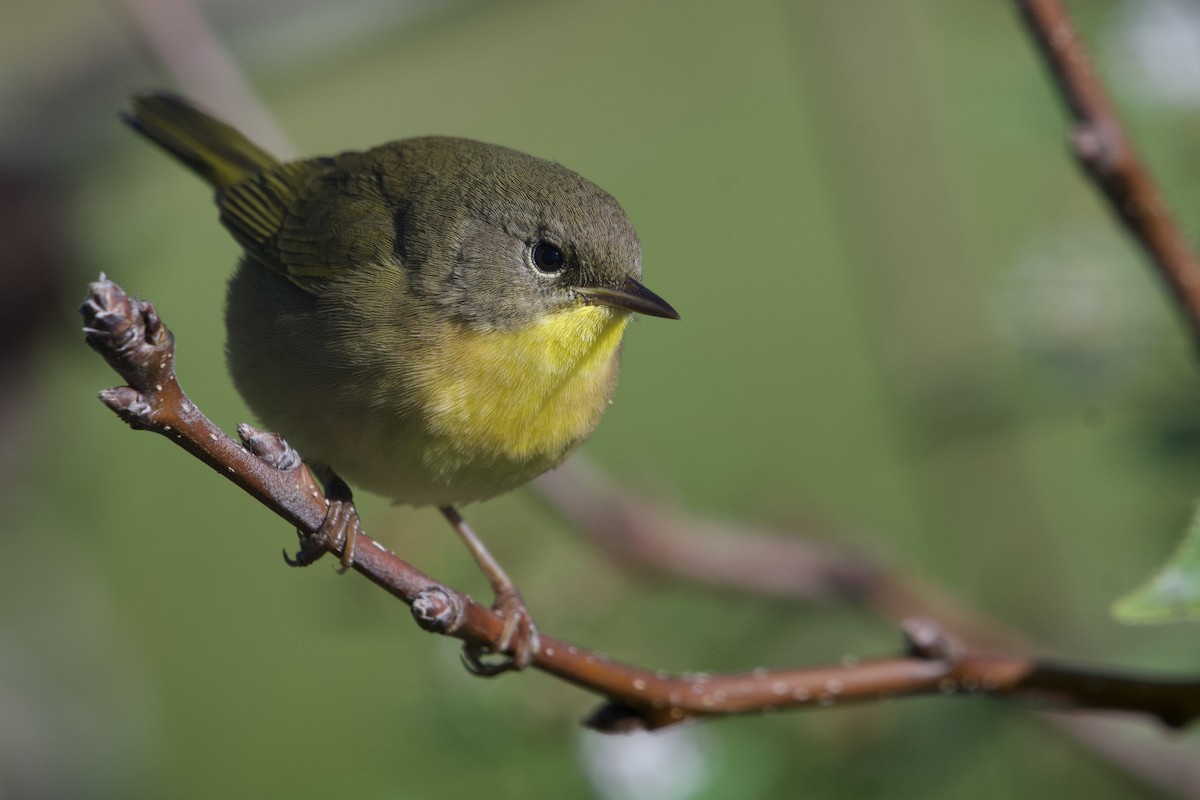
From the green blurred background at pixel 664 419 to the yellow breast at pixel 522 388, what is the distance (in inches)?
28.4

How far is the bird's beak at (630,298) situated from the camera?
6.71ft

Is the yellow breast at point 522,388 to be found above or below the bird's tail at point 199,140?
below

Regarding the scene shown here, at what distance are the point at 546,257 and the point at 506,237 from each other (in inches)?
3.5

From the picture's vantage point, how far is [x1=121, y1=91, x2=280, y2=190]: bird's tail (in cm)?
301

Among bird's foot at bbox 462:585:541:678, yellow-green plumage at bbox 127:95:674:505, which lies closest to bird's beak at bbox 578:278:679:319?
yellow-green plumage at bbox 127:95:674:505

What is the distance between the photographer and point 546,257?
228 centimetres

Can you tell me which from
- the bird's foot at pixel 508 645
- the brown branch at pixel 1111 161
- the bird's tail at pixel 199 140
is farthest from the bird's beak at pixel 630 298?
the bird's tail at pixel 199 140

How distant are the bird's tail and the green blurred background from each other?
0.06 m

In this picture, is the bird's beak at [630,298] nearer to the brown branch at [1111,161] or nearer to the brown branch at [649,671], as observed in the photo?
the brown branch at [649,671]

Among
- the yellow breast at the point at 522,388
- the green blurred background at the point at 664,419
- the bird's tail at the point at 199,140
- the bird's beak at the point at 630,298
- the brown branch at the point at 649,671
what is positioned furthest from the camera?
the bird's tail at the point at 199,140

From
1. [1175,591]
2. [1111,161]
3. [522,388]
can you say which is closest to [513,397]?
[522,388]

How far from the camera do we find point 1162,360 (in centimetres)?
281

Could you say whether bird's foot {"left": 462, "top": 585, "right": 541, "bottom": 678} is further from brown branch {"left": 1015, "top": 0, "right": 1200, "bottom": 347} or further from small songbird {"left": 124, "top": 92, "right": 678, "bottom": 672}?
brown branch {"left": 1015, "top": 0, "right": 1200, "bottom": 347}

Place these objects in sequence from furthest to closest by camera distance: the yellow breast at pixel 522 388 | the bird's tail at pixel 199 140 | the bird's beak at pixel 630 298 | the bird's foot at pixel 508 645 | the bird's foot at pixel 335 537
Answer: the bird's tail at pixel 199 140
the yellow breast at pixel 522 388
the bird's beak at pixel 630 298
the bird's foot at pixel 508 645
the bird's foot at pixel 335 537
